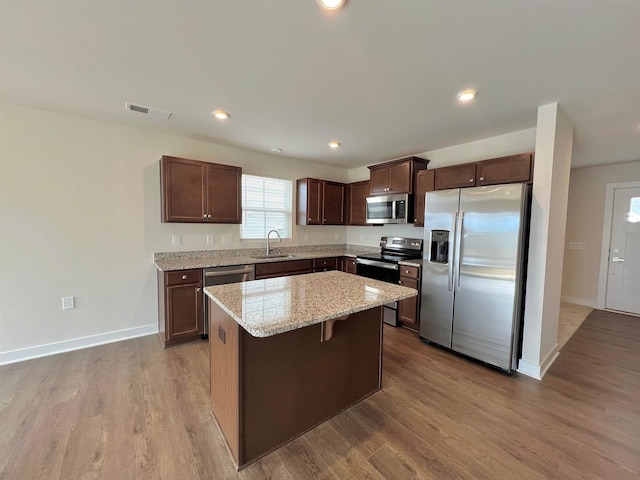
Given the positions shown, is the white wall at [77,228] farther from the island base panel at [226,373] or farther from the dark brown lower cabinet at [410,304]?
the dark brown lower cabinet at [410,304]

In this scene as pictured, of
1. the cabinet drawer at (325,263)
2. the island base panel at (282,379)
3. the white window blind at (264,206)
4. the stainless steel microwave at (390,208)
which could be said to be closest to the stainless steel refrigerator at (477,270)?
the stainless steel microwave at (390,208)

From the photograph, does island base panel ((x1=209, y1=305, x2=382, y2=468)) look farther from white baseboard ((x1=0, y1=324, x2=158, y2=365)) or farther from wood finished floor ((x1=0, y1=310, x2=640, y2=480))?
white baseboard ((x1=0, y1=324, x2=158, y2=365))

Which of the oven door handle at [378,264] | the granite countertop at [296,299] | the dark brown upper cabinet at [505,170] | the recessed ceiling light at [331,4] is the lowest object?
the oven door handle at [378,264]

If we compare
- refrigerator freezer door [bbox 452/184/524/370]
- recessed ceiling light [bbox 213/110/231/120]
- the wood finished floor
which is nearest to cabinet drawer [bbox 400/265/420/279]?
refrigerator freezer door [bbox 452/184/524/370]

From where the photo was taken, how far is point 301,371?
1814 mm

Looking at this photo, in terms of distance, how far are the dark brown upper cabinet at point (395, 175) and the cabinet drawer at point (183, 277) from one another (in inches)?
116

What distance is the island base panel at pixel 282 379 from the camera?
1595 millimetres

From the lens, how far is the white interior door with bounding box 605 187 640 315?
173 inches

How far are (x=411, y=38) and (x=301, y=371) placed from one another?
2.21 m

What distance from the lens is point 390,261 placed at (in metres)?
3.83

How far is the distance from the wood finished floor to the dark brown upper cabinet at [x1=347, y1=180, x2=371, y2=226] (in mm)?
2619

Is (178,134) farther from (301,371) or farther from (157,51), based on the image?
(301,371)

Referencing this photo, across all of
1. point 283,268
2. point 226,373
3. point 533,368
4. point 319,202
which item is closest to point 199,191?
point 283,268

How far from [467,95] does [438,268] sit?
1.78 metres
